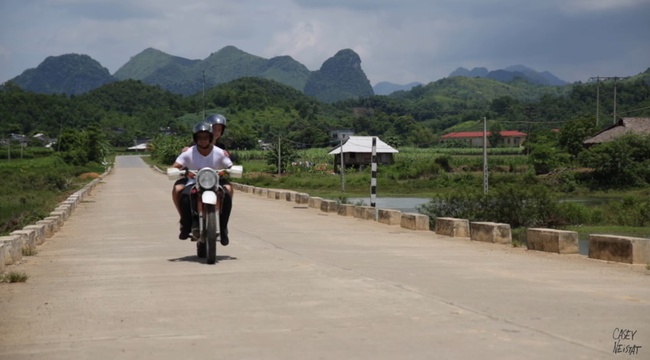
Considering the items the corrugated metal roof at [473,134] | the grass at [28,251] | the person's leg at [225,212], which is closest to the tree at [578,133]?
the grass at [28,251]

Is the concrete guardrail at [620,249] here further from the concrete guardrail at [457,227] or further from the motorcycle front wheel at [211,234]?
the motorcycle front wheel at [211,234]

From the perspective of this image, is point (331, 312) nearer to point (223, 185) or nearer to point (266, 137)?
point (223, 185)

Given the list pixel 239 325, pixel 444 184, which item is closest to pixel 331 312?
pixel 239 325

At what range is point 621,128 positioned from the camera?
215 feet

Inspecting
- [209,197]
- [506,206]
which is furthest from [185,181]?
[506,206]

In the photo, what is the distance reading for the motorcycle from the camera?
9484 mm

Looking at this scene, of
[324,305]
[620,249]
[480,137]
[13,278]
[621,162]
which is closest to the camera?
[324,305]

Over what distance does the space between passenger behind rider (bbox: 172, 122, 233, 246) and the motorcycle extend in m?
0.11

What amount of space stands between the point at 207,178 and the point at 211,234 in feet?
2.34

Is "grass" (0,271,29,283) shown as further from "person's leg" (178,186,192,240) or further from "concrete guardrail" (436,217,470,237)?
"concrete guardrail" (436,217,470,237)

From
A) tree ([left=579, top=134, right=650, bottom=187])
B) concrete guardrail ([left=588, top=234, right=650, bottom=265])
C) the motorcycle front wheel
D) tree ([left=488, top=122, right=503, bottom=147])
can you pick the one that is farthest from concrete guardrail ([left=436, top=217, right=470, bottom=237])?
tree ([left=488, top=122, right=503, bottom=147])

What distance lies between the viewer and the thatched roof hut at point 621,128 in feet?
212

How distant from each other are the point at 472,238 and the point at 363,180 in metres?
51.4

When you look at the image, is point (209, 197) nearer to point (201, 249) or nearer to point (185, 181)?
point (185, 181)
